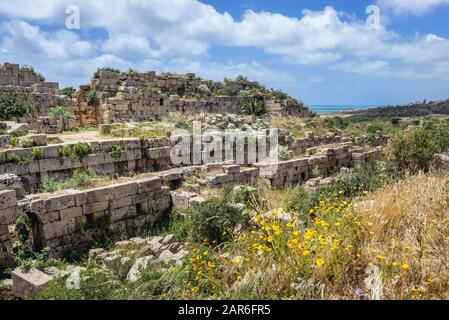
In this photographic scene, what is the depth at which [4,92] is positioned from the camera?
Answer: 15.9 metres

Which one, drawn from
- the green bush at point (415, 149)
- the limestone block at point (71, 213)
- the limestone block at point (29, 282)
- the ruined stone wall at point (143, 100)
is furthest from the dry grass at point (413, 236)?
the ruined stone wall at point (143, 100)

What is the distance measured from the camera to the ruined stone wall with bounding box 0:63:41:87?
65.8 ft

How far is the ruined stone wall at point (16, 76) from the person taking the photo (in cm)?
2006

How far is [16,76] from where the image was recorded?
20.6 m

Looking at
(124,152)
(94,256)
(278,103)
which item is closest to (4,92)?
(124,152)

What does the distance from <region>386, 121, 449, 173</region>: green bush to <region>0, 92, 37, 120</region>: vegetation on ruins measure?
13321 mm

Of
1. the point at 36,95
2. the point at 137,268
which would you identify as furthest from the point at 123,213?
the point at 36,95

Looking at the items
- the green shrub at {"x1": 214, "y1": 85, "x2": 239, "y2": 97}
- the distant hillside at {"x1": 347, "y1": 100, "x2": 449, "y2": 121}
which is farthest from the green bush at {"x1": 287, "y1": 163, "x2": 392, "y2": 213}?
the distant hillside at {"x1": 347, "y1": 100, "x2": 449, "y2": 121}

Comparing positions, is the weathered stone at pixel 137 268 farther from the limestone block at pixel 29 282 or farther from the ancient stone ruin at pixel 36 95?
the ancient stone ruin at pixel 36 95

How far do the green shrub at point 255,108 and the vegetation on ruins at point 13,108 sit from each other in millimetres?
14433

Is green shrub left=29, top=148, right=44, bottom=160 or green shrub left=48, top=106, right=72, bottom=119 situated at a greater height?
green shrub left=48, top=106, right=72, bottom=119

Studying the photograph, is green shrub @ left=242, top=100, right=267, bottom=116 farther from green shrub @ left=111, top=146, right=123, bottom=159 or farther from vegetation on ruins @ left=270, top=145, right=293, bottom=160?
green shrub @ left=111, top=146, right=123, bottom=159

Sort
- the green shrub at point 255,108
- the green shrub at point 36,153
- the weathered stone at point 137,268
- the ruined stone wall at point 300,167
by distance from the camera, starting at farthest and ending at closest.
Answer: the green shrub at point 255,108
the ruined stone wall at point 300,167
the green shrub at point 36,153
the weathered stone at point 137,268

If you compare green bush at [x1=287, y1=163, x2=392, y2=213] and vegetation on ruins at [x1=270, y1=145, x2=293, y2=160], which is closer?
green bush at [x1=287, y1=163, x2=392, y2=213]
